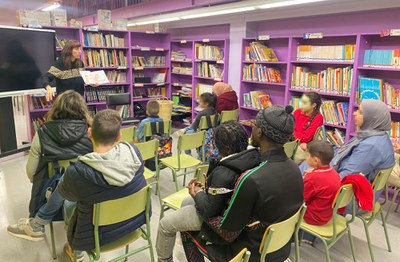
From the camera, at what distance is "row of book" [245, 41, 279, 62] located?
16.1ft

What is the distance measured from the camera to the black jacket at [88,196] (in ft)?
5.43

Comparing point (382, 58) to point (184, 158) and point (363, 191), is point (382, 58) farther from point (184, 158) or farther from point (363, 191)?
point (184, 158)

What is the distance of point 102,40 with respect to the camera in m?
5.75

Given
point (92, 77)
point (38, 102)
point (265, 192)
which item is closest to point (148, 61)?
point (92, 77)

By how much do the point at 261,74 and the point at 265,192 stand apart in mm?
3833

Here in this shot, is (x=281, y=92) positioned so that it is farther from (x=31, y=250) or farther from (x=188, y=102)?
(x=31, y=250)

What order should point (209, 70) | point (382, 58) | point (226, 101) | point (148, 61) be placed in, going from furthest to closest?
point (148, 61) < point (209, 70) < point (226, 101) < point (382, 58)

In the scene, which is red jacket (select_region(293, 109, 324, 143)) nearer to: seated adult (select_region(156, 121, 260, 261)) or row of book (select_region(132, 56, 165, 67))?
seated adult (select_region(156, 121, 260, 261))

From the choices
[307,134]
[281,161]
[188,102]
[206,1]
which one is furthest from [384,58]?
[188,102]

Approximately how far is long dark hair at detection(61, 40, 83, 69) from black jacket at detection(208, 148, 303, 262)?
12.0ft

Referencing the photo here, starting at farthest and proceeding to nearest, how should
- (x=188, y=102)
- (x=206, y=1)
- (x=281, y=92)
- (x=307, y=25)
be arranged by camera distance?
(x=188, y=102) < (x=206, y=1) < (x=281, y=92) < (x=307, y=25)

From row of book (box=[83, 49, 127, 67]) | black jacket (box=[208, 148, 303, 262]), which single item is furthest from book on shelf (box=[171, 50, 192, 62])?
black jacket (box=[208, 148, 303, 262])

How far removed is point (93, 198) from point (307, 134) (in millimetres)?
2732

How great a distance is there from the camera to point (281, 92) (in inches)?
201
